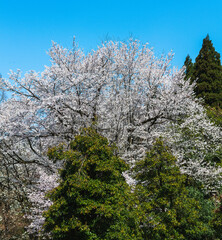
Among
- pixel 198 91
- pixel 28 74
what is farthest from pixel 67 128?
pixel 198 91

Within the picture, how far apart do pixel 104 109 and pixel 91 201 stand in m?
6.24

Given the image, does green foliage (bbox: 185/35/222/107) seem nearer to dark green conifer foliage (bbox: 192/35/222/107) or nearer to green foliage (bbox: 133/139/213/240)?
dark green conifer foliage (bbox: 192/35/222/107)

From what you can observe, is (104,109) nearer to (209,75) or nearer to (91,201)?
(91,201)

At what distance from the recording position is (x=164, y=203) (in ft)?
24.4

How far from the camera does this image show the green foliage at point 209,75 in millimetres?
22703

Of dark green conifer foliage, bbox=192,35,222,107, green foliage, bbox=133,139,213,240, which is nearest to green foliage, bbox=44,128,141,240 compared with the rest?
green foliage, bbox=133,139,213,240

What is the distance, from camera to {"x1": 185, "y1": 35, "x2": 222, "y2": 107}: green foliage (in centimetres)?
2270

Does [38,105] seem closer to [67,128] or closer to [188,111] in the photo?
[67,128]

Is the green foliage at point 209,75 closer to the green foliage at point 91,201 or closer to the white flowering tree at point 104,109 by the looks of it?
the white flowering tree at point 104,109

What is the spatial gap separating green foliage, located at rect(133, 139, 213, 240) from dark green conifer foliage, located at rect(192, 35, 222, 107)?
16945mm

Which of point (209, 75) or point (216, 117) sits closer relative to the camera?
point (216, 117)

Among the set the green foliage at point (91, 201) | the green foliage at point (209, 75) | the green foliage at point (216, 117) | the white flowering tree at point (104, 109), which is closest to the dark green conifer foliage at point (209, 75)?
the green foliage at point (209, 75)

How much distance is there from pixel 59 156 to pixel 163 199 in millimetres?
4133

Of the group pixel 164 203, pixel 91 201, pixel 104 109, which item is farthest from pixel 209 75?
pixel 91 201
